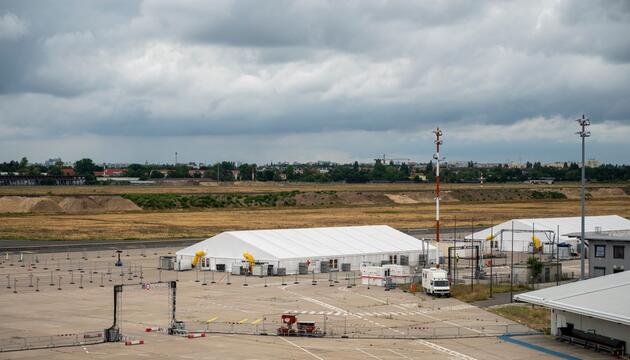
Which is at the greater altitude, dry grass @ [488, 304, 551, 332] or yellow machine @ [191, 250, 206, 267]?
yellow machine @ [191, 250, 206, 267]

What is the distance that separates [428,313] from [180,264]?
3479cm

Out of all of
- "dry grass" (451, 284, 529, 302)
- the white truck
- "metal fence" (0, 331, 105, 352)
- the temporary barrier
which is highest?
the white truck

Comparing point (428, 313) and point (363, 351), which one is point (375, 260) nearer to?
point (428, 313)

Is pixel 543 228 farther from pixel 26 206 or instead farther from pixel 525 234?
pixel 26 206

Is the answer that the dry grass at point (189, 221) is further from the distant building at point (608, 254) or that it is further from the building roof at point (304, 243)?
the distant building at point (608, 254)

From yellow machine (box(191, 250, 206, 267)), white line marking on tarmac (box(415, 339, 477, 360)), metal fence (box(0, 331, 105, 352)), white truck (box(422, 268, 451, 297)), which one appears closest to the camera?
white line marking on tarmac (box(415, 339, 477, 360))

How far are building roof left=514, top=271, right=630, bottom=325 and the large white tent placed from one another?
116ft

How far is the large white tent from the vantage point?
89.2 meters

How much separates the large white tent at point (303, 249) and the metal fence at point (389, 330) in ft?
98.0

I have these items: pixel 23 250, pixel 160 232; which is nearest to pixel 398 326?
pixel 23 250

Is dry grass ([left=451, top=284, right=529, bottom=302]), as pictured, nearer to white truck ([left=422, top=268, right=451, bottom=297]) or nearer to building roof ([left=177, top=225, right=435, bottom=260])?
white truck ([left=422, top=268, right=451, bottom=297])

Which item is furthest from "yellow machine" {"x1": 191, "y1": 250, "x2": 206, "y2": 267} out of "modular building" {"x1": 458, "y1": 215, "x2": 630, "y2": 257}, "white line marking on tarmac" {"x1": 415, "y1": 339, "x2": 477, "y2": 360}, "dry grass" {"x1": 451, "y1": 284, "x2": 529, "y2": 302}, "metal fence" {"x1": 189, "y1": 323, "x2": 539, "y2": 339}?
"white line marking on tarmac" {"x1": 415, "y1": 339, "x2": 477, "y2": 360}

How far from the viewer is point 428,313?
2534 inches

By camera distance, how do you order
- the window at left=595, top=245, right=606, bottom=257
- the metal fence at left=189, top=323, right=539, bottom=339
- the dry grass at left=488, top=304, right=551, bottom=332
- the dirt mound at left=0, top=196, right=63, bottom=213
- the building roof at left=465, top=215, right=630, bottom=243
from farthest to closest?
the dirt mound at left=0, top=196, right=63, bottom=213
the building roof at left=465, top=215, right=630, bottom=243
the window at left=595, top=245, right=606, bottom=257
the dry grass at left=488, top=304, right=551, bottom=332
the metal fence at left=189, top=323, right=539, bottom=339
